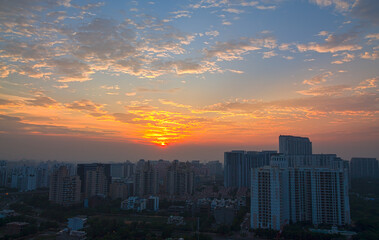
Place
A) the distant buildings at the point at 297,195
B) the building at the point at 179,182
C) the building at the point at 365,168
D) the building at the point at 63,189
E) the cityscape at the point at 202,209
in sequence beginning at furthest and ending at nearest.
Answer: the building at the point at 365,168 < the building at the point at 179,182 < the building at the point at 63,189 < the distant buildings at the point at 297,195 < the cityscape at the point at 202,209

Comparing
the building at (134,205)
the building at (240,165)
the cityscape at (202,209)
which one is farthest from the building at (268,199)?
the building at (240,165)

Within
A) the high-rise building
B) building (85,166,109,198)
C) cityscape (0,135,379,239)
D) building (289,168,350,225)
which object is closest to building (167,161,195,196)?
cityscape (0,135,379,239)

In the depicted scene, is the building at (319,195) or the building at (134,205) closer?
the building at (319,195)

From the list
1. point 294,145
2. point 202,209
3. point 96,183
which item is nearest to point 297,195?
point 202,209

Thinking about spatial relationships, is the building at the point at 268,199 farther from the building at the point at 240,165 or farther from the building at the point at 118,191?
the building at the point at 240,165

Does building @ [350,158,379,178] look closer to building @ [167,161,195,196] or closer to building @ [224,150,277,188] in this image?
building @ [224,150,277,188]

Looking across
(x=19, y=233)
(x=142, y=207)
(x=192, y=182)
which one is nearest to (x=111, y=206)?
(x=142, y=207)
